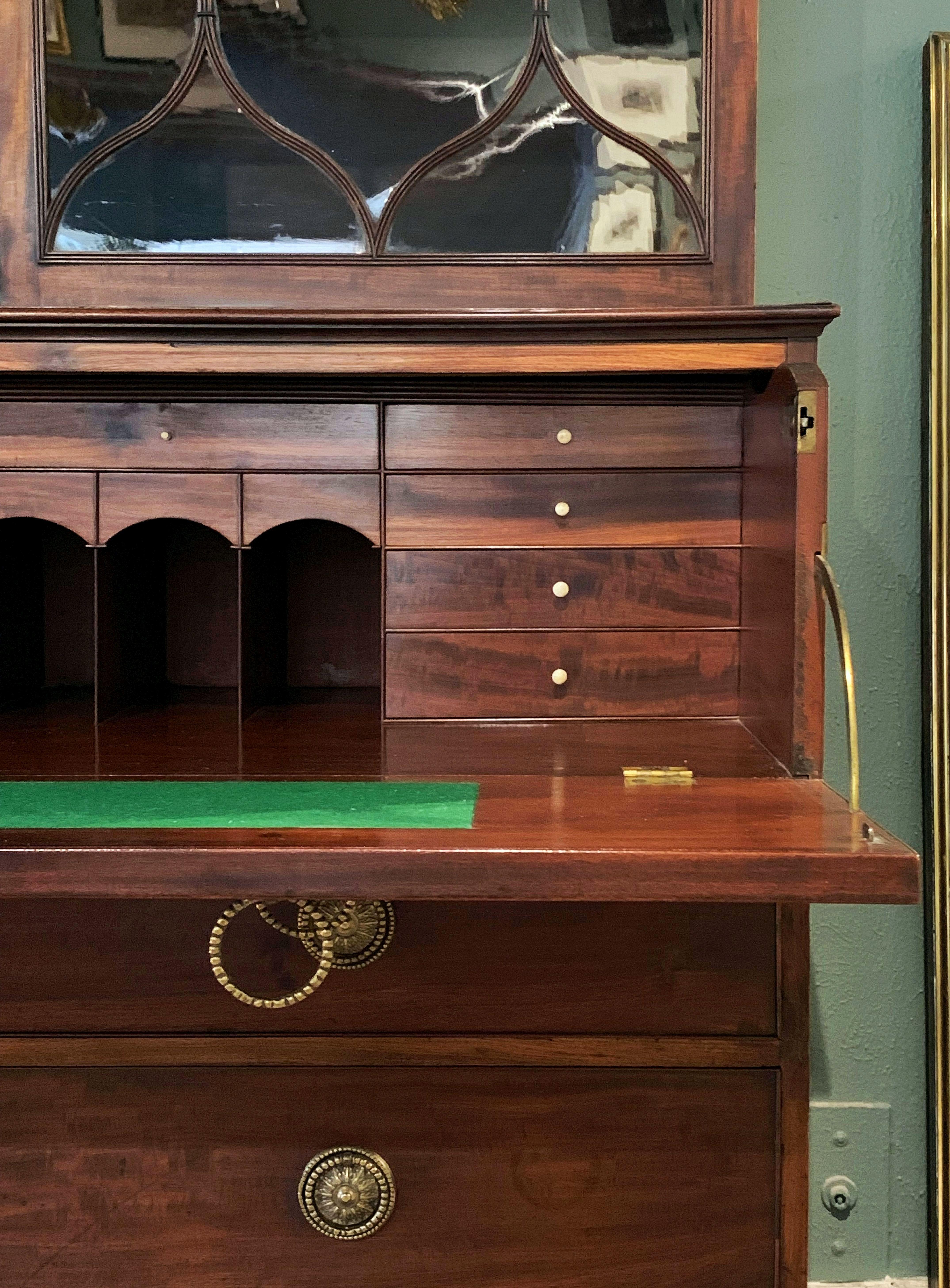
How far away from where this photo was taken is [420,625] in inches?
56.2

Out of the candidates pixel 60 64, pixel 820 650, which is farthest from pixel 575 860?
pixel 60 64

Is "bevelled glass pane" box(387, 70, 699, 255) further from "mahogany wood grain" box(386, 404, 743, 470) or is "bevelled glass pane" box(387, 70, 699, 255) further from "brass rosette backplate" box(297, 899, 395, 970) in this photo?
"brass rosette backplate" box(297, 899, 395, 970)

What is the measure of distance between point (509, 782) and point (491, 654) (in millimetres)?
359

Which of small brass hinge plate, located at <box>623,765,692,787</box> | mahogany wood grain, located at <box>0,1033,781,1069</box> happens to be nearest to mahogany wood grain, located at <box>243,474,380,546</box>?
small brass hinge plate, located at <box>623,765,692,787</box>

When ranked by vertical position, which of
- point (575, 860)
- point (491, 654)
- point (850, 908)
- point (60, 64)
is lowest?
point (850, 908)

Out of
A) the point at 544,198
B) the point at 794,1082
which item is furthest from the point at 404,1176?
the point at 544,198

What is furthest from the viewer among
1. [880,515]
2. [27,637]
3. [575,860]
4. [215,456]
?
[880,515]

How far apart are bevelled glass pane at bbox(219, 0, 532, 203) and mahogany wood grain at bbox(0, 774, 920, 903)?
948mm

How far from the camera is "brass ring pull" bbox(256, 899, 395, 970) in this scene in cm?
111

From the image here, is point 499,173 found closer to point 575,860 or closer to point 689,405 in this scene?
point 689,405

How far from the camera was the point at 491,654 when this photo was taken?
143 cm

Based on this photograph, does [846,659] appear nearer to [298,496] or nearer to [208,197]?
[298,496]

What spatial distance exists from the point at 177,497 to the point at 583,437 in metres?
0.52

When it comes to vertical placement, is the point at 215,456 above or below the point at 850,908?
above
